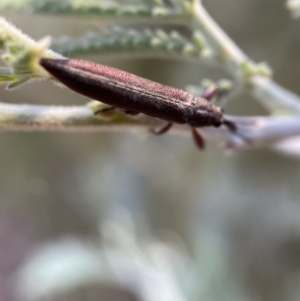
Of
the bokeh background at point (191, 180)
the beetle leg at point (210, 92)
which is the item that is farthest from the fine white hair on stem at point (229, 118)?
the bokeh background at point (191, 180)

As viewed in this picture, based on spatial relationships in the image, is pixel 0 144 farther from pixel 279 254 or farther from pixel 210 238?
pixel 279 254

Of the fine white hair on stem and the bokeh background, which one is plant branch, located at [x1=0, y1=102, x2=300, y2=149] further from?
the bokeh background

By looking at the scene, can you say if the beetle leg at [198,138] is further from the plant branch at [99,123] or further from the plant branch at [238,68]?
the plant branch at [238,68]

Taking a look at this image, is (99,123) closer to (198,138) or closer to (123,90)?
(123,90)

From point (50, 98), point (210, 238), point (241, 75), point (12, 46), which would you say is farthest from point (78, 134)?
point (12, 46)

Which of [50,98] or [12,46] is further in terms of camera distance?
[50,98]

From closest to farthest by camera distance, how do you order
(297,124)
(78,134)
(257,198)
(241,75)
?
1. (297,124)
2. (241,75)
3. (257,198)
4. (78,134)
